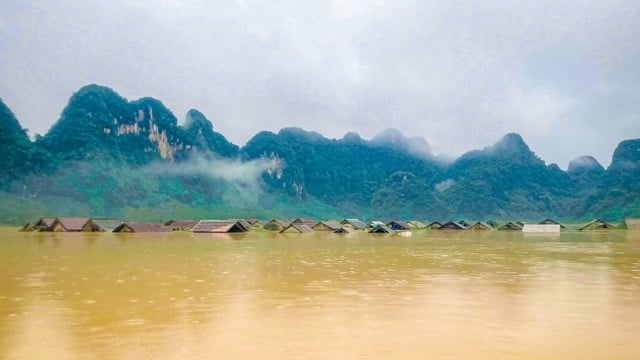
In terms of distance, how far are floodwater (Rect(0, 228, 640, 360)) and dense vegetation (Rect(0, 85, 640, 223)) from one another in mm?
66987

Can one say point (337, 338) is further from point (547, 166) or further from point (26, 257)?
point (547, 166)

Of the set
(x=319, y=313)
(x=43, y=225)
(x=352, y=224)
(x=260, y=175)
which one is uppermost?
(x=260, y=175)

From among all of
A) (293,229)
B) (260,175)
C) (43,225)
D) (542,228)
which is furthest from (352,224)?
(260,175)

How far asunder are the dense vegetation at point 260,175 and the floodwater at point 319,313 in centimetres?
6699

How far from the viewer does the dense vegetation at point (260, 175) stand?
8269cm

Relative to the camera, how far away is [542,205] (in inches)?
4756

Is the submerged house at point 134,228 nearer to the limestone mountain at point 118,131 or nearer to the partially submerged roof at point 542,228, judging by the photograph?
the partially submerged roof at point 542,228

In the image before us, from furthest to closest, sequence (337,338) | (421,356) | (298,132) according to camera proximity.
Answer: (298,132)
(337,338)
(421,356)

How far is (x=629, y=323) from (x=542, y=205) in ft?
406

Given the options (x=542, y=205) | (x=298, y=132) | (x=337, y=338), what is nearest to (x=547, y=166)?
(x=542, y=205)

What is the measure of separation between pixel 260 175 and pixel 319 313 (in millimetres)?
116939

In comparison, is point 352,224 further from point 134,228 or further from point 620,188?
point 620,188

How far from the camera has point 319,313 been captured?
805cm

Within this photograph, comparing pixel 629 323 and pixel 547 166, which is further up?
pixel 547 166
